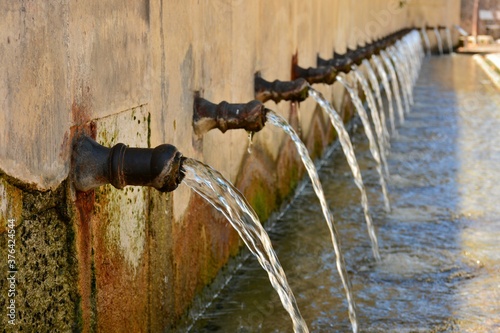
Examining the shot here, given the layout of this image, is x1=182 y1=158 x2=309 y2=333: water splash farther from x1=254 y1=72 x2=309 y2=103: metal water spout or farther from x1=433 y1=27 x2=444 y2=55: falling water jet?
x1=433 y1=27 x2=444 y2=55: falling water jet

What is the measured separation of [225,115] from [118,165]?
1.25 m

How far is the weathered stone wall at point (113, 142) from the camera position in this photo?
7.88 feet

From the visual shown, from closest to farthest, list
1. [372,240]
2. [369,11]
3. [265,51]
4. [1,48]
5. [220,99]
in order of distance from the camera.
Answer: [1,48] → [220,99] → [372,240] → [265,51] → [369,11]

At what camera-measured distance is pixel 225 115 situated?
397 centimetres

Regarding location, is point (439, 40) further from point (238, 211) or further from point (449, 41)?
point (238, 211)

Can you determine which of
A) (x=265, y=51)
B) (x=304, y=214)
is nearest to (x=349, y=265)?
(x=304, y=214)

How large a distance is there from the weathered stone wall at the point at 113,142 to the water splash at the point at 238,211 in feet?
0.91

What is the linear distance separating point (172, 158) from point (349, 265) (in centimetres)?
217

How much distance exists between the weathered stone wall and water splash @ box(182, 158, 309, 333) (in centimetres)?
28

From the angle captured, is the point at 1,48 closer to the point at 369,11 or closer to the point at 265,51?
the point at 265,51

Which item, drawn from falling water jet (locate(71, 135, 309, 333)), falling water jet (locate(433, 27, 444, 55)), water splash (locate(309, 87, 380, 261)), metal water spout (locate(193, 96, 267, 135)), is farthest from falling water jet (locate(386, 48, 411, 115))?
falling water jet (locate(433, 27, 444, 55))

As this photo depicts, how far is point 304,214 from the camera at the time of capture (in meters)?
5.84

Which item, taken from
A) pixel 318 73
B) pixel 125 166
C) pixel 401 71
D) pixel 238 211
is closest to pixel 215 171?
pixel 238 211

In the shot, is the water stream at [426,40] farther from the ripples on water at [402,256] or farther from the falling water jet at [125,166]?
the falling water jet at [125,166]
